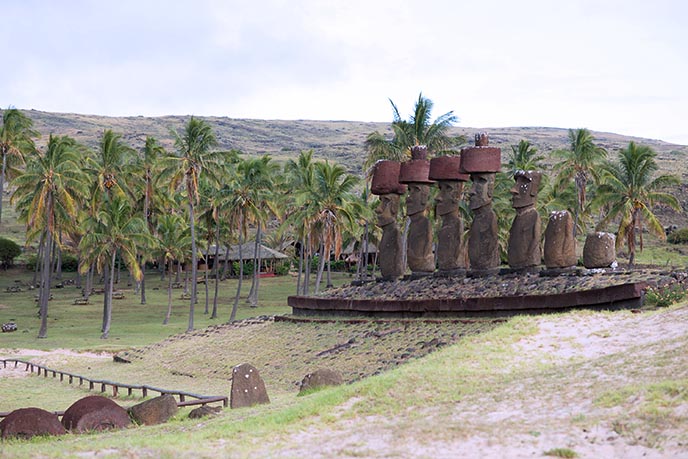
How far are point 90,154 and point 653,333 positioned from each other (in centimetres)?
5104

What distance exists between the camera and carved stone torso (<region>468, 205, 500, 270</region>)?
83.8ft

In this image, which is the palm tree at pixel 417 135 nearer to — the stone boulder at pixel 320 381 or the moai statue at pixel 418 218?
the moai statue at pixel 418 218

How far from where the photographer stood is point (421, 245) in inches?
1103

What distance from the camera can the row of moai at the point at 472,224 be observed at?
2375 centimetres

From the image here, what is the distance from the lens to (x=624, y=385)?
11688 mm

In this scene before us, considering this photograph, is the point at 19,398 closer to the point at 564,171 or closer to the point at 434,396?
the point at 434,396

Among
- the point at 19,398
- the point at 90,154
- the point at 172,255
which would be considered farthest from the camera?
the point at 90,154

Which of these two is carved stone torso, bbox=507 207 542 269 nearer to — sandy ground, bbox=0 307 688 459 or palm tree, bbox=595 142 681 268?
sandy ground, bbox=0 307 688 459

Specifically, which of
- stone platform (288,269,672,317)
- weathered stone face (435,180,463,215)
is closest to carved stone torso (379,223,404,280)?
stone platform (288,269,672,317)

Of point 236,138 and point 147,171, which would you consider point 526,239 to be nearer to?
point 147,171

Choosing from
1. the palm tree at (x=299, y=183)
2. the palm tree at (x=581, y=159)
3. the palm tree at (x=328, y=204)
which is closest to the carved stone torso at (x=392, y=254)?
the palm tree at (x=328, y=204)

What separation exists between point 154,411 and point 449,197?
13564 mm

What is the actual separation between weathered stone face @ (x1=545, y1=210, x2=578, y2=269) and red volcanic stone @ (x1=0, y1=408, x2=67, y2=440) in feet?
45.9

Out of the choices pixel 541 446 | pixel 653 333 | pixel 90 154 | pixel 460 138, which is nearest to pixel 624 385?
pixel 541 446
